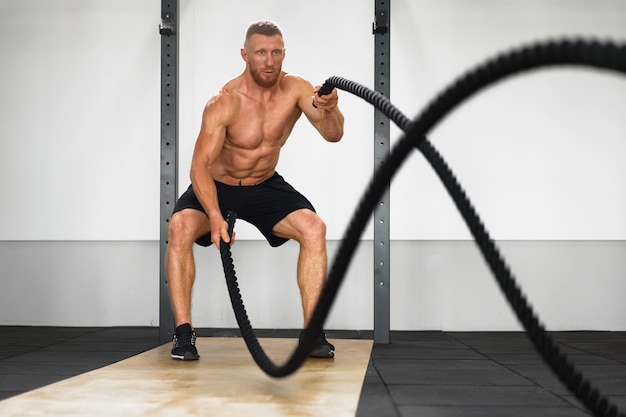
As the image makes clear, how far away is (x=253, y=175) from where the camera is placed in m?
3.67

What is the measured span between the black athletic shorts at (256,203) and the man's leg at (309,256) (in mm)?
69

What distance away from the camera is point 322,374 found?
2.88 m

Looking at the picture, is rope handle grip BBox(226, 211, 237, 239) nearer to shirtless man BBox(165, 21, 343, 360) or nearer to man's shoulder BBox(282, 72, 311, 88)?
shirtless man BBox(165, 21, 343, 360)

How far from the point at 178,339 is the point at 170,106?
1430 mm

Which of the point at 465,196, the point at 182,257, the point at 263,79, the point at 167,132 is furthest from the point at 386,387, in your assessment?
the point at 167,132

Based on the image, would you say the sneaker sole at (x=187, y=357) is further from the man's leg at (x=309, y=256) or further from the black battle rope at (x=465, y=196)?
the black battle rope at (x=465, y=196)

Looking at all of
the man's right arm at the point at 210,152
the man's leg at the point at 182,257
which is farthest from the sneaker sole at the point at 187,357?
the man's right arm at the point at 210,152

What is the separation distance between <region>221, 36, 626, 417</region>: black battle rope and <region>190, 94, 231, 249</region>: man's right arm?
1.21 m

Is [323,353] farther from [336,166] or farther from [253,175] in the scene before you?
[336,166]

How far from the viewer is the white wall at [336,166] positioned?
484cm

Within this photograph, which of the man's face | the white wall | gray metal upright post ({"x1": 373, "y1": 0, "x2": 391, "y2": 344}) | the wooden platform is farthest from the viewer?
the white wall

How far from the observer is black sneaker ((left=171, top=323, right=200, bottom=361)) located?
10.7 feet

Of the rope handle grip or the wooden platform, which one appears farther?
the rope handle grip

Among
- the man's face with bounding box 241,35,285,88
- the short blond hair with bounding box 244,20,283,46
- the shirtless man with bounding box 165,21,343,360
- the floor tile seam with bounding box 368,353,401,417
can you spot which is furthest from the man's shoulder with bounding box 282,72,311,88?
the floor tile seam with bounding box 368,353,401,417
